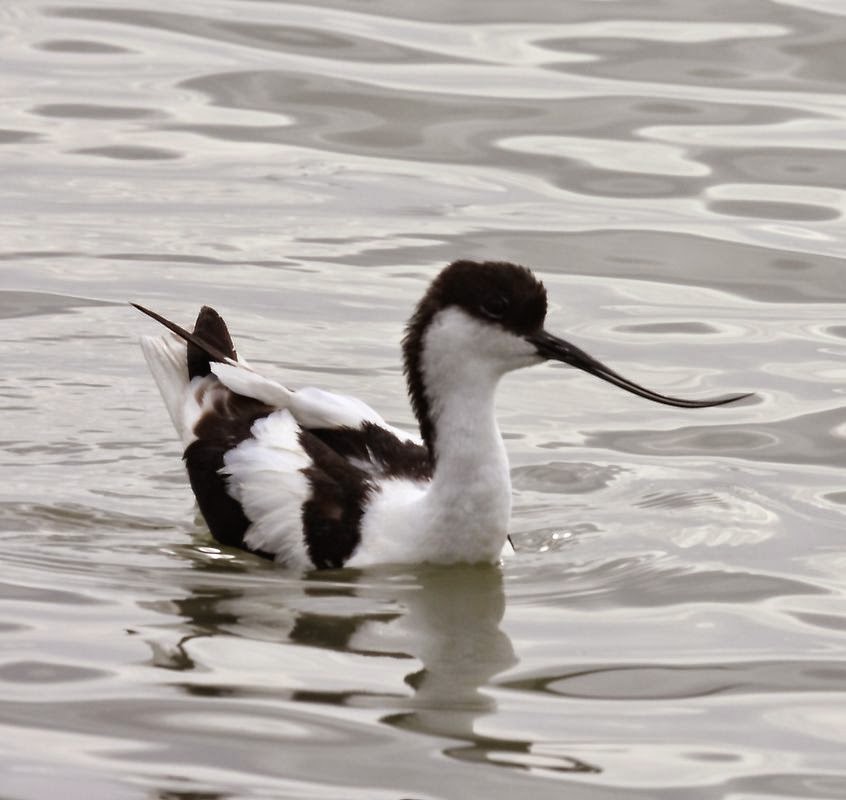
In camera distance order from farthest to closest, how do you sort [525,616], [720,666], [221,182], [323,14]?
1. [323,14]
2. [221,182]
3. [525,616]
4. [720,666]

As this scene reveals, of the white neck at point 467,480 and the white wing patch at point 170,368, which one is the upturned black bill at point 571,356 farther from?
the white wing patch at point 170,368

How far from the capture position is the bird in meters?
8.08

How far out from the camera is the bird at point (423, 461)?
26.5 feet

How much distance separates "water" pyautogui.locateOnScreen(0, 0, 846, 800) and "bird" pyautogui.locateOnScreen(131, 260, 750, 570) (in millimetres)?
155

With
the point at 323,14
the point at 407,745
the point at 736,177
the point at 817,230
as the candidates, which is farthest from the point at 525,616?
the point at 323,14

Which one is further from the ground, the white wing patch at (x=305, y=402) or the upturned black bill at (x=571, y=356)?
the upturned black bill at (x=571, y=356)

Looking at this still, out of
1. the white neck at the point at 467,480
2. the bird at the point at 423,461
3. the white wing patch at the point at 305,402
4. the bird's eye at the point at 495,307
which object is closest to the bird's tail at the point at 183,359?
the white wing patch at the point at 305,402

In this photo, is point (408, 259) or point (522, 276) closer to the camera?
point (522, 276)

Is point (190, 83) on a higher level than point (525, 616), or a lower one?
higher

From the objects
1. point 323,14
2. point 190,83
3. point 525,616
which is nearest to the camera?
point 525,616

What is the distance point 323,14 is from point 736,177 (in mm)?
4388

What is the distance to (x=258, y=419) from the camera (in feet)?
28.9

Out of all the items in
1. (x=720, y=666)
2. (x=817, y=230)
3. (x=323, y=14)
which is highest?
(x=323, y=14)

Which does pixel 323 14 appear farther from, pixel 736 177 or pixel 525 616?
pixel 525 616
